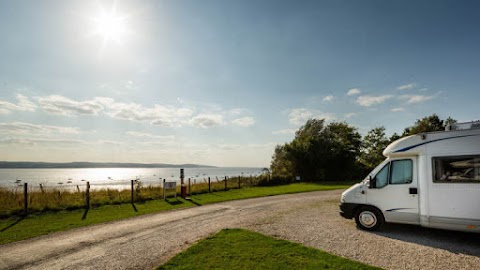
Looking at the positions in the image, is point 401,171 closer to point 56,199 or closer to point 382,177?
point 382,177

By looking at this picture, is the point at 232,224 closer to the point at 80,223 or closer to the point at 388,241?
the point at 388,241

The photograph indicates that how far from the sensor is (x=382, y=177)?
9.20 meters

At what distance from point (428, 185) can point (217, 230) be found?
7157mm

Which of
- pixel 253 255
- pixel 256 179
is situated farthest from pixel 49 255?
pixel 256 179

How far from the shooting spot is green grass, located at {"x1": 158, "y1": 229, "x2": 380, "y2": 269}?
599cm

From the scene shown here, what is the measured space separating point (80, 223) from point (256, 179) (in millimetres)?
21600

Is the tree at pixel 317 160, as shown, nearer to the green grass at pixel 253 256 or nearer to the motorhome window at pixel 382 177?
the motorhome window at pixel 382 177

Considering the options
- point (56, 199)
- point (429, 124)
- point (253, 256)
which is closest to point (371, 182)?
point (253, 256)

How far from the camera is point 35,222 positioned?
11.7 m

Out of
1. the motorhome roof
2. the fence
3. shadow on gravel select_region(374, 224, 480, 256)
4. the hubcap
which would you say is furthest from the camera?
the fence

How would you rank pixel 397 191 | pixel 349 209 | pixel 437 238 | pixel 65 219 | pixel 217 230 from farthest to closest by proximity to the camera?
pixel 65 219
pixel 349 209
pixel 217 230
pixel 397 191
pixel 437 238

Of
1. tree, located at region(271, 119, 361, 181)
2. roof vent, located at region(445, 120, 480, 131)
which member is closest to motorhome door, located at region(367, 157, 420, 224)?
roof vent, located at region(445, 120, 480, 131)

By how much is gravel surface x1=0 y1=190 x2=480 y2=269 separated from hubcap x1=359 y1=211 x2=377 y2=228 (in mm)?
431

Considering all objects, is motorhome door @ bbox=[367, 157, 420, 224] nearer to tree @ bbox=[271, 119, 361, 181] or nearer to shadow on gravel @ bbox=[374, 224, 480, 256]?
shadow on gravel @ bbox=[374, 224, 480, 256]
